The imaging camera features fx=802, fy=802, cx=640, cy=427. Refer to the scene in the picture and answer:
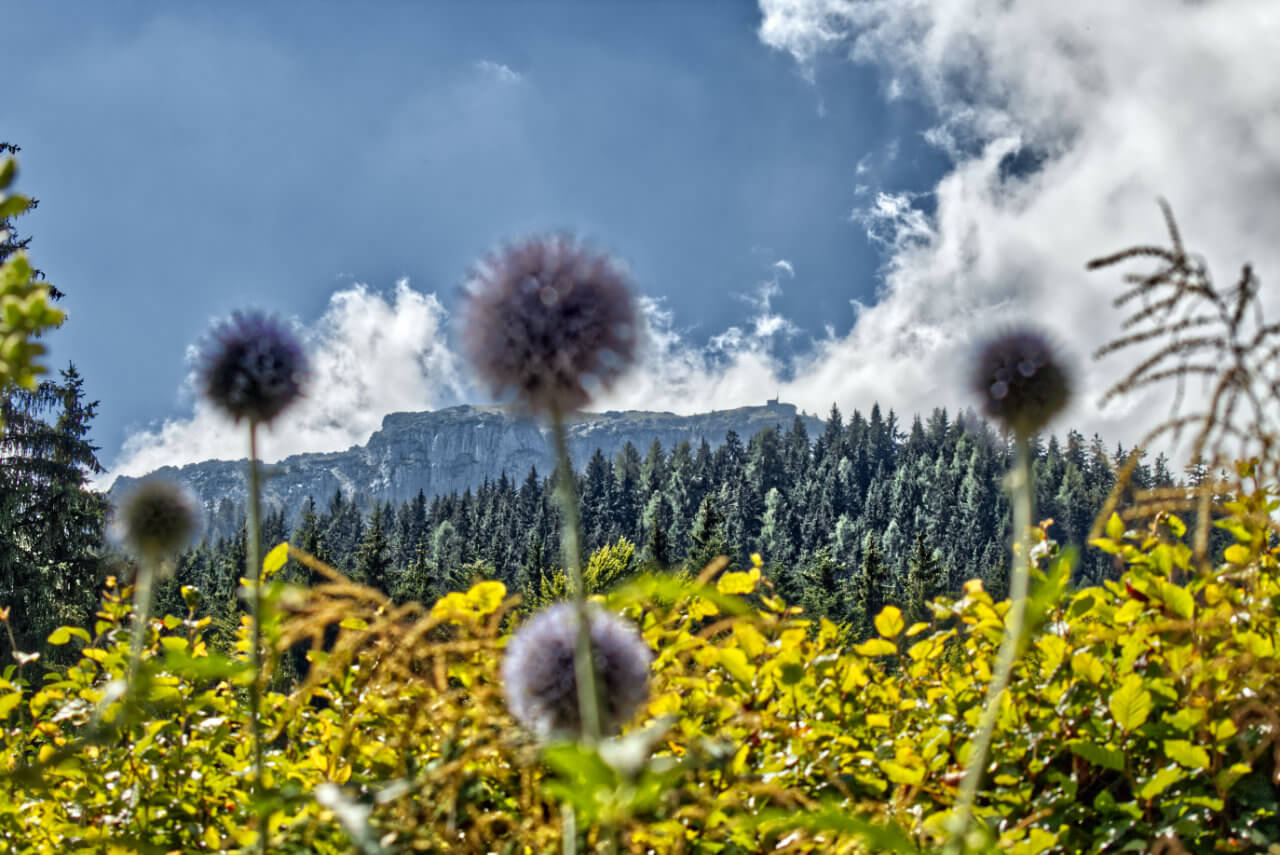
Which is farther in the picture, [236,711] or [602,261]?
[236,711]

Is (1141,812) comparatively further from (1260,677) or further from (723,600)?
(723,600)

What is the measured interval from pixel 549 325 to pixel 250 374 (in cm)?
102

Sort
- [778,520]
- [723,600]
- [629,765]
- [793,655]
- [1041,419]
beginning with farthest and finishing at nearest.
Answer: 1. [778,520]
2. [793,655]
3. [1041,419]
4. [723,600]
5. [629,765]

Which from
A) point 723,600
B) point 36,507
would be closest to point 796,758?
point 723,600

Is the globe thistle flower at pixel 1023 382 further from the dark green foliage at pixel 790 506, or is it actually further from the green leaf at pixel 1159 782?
the dark green foliage at pixel 790 506

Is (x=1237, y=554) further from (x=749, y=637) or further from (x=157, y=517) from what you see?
(x=157, y=517)

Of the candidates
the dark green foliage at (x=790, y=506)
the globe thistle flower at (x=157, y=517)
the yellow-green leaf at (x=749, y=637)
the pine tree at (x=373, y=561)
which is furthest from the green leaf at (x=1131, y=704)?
the dark green foliage at (x=790, y=506)

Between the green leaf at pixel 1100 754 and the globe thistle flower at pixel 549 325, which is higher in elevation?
the globe thistle flower at pixel 549 325

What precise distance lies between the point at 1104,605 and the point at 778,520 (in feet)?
430

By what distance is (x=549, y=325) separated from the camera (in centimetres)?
141

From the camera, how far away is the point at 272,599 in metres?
1.31

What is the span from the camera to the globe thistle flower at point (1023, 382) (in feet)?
6.20

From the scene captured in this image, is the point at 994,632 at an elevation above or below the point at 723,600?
below

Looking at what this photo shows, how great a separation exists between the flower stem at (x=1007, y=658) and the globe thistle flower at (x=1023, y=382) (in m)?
0.18
